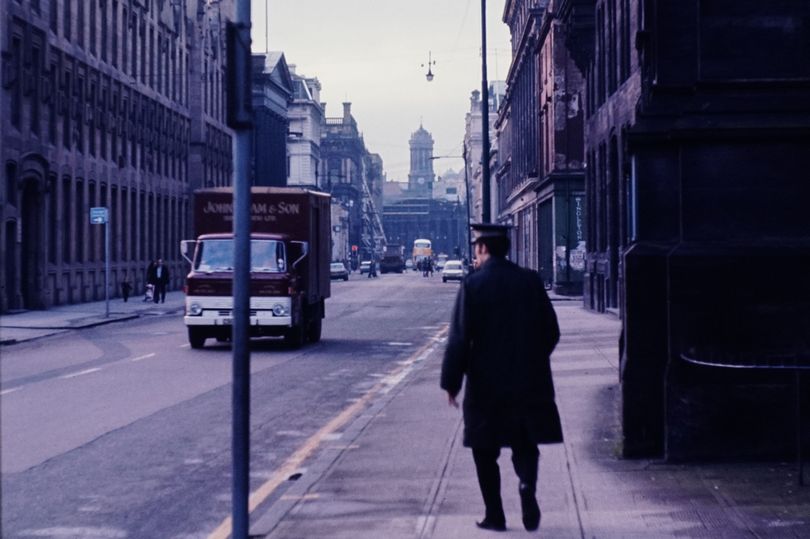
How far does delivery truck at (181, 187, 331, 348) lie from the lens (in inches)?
951

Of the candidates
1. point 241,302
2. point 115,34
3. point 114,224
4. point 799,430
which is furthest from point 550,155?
point 241,302

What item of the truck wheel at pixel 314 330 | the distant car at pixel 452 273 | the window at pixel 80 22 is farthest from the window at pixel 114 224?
the distant car at pixel 452 273

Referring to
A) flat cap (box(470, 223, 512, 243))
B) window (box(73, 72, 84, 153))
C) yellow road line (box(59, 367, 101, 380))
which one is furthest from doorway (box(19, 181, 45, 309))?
flat cap (box(470, 223, 512, 243))

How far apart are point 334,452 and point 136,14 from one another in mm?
49258

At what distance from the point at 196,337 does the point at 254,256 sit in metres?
1.92

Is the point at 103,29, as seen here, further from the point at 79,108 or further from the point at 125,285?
the point at 125,285

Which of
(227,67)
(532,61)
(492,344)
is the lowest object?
(492,344)

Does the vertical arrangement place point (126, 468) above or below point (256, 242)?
below

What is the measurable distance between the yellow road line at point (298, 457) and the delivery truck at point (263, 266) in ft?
20.4

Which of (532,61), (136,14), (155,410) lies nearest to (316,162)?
(532,61)

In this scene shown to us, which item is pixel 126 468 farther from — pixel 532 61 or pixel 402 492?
pixel 532 61

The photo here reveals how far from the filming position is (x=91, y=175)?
163ft

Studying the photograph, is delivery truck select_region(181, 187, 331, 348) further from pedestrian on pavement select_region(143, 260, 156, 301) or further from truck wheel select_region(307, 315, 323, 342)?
pedestrian on pavement select_region(143, 260, 156, 301)

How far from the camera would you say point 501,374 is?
25.1ft
